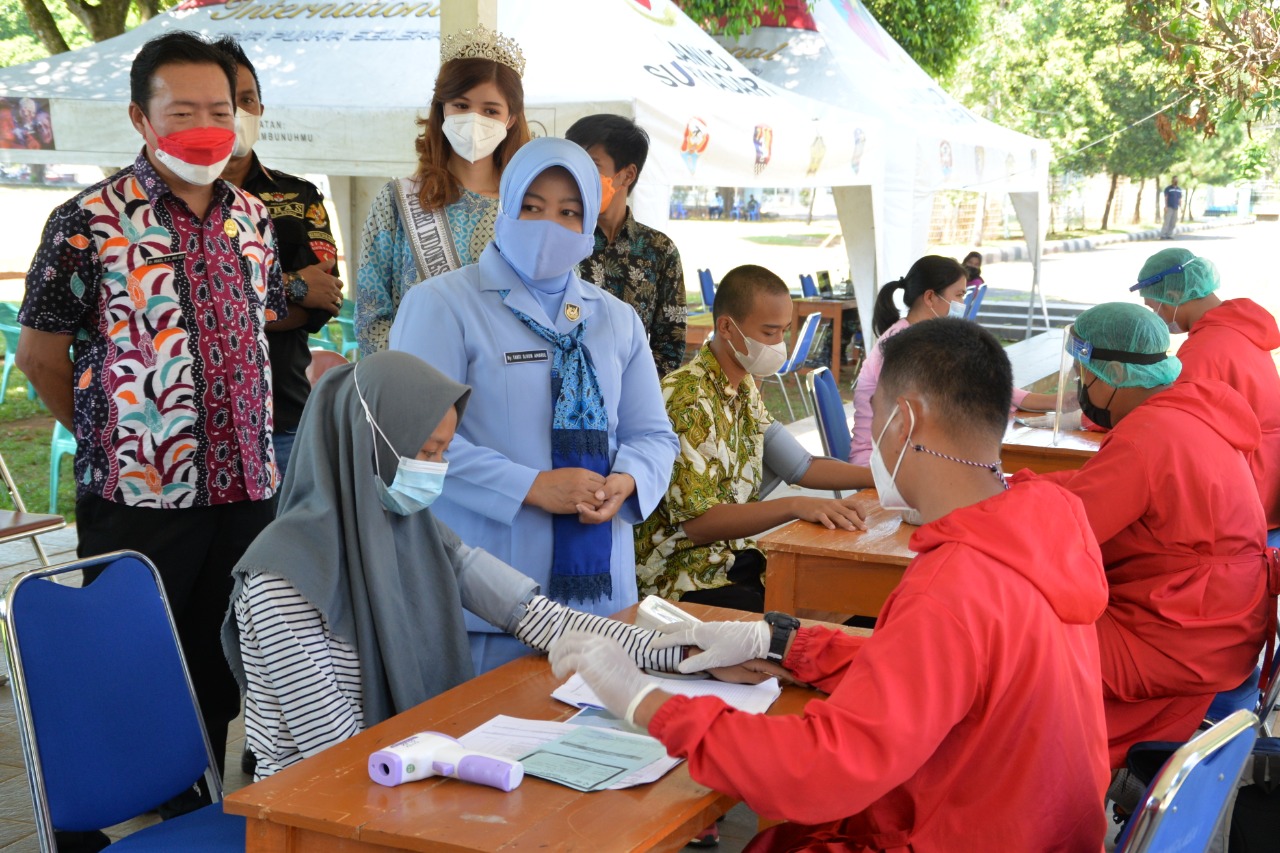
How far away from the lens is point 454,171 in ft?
11.4

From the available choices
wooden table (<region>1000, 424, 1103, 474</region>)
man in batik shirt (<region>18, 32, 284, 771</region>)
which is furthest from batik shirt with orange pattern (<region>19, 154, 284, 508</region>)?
wooden table (<region>1000, 424, 1103, 474</region>)

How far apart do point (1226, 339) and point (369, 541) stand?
3798 mm

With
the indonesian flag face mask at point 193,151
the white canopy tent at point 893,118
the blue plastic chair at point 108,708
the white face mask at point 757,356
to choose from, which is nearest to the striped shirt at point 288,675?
the blue plastic chair at point 108,708

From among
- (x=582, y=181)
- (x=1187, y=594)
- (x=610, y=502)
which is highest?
(x=582, y=181)

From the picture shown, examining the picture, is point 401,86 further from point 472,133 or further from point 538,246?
point 538,246

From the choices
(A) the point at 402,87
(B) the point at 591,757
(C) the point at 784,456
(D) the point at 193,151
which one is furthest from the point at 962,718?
(A) the point at 402,87

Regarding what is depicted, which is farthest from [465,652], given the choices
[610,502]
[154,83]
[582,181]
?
[154,83]

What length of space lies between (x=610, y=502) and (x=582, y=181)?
0.71 m

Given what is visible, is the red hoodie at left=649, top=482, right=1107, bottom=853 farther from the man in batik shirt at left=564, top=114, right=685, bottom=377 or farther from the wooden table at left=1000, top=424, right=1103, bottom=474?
the wooden table at left=1000, top=424, right=1103, bottom=474

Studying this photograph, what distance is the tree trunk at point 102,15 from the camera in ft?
31.4

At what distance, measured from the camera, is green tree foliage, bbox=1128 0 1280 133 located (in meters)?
7.14

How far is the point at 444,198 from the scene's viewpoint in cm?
338

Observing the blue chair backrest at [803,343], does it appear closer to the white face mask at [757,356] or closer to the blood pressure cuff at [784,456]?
the blood pressure cuff at [784,456]

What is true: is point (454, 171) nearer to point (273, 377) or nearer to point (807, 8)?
point (273, 377)
